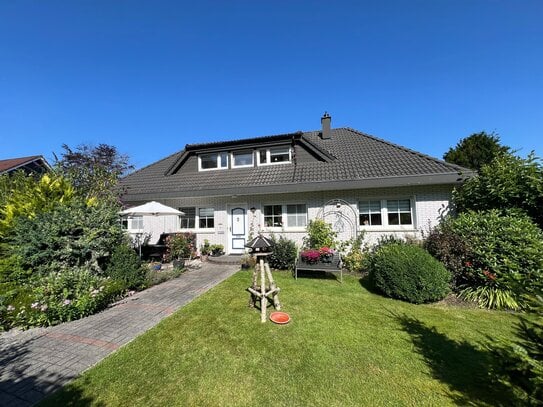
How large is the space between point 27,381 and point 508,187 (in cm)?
1123

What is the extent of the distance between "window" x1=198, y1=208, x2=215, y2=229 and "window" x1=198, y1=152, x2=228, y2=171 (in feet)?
9.05

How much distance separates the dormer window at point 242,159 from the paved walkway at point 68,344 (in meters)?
8.07

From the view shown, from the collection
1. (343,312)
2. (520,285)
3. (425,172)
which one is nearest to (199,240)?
(343,312)

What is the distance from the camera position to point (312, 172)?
11430 mm

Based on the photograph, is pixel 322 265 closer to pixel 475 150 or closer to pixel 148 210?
pixel 148 210

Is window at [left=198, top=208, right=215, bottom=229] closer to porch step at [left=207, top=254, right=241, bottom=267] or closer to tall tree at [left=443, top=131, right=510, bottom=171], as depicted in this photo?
porch step at [left=207, top=254, right=241, bottom=267]

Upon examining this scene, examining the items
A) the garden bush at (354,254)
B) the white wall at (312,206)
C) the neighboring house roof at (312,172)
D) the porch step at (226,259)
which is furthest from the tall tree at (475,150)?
the porch step at (226,259)

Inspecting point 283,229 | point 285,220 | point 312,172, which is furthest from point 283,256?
point 312,172

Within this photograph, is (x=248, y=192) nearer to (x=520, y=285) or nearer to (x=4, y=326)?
(x=4, y=326)

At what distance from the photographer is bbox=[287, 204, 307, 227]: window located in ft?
36.4

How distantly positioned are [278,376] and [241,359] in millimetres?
679

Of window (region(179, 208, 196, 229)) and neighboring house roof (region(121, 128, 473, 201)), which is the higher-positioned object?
neighboring house roof (region(121, 128, 473, 201))

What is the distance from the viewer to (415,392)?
3.14m

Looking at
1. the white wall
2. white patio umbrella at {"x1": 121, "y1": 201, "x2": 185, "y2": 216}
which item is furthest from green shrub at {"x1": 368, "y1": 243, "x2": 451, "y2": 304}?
white patio umbrella at {"x1": 121, "y1": 201, "x2": 185, "y2": 216}
